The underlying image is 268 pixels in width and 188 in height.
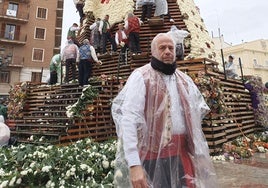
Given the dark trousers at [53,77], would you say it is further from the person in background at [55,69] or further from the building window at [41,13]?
the building window at [41,13]

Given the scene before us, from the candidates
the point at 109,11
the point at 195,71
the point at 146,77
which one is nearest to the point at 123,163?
the point at 146,77

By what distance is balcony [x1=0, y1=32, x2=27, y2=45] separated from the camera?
31809mm

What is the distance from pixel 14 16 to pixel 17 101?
26571 mm

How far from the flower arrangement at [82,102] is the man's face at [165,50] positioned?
5662 millimetres

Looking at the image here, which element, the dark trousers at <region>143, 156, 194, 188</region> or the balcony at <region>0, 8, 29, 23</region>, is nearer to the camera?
the dark trousers at <region>143, 156, 194, 188</region>

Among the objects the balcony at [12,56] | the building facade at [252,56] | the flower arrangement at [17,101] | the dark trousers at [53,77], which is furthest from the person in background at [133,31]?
the building facade at [252,56]

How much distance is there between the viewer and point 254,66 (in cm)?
4569

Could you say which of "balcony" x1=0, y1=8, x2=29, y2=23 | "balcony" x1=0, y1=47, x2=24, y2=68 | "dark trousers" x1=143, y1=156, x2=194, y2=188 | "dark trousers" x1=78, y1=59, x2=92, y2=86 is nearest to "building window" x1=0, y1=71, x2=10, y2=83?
"balcony" x1=0, y1=47, x2=24, y2=68

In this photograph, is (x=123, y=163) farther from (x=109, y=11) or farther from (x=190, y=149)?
(x=109, y=11)

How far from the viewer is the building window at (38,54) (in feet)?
109

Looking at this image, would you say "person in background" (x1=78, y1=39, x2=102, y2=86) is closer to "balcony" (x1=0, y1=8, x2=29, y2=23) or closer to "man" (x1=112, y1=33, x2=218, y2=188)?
"man" (x1=112, y1=33, x2=218, y2=188)

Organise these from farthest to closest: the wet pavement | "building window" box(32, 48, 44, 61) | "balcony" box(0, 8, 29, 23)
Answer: "building window" box(32, 48, 44, 61)
"balcony" box(0, 8, 29, 23)
the wet pavement

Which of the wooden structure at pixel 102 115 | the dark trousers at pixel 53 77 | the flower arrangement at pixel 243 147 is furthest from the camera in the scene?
the dark trousers at pixel 53 77

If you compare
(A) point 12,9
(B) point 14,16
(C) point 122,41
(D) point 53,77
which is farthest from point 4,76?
(C) point 122,41
